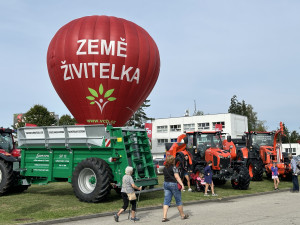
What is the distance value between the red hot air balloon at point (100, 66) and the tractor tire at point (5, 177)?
901 cm

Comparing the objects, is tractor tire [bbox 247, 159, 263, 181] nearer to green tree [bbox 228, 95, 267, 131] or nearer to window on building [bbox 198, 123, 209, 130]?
window on building [bbox 198, 123, 209, 130]

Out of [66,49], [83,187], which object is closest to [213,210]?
[83,187]

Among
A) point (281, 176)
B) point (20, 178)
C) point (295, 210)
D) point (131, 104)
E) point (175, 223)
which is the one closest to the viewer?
point (175, 223)

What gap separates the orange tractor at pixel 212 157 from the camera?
16.9m

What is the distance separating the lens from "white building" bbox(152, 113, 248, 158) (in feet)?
207

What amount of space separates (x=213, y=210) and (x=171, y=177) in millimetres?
2496

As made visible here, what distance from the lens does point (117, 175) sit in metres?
12.4

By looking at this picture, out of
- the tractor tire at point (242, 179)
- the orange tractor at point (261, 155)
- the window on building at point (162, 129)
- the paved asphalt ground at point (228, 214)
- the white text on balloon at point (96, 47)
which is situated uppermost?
the white text on balloon at point (96, 47)

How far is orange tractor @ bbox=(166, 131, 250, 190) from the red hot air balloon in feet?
21.2

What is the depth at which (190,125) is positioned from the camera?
67312mm

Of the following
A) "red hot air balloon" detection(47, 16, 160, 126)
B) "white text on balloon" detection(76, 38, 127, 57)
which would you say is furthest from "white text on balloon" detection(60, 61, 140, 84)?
"white text on balloon" detection(76, 38, 127, 57)

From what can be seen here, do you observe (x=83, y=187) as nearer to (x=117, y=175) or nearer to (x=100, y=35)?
(x=117, y=175)

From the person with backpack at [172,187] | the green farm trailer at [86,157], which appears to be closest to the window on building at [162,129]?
the green farm trailer at [86,157]

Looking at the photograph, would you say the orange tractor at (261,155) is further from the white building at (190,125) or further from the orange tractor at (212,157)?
the white building at (190,125)
